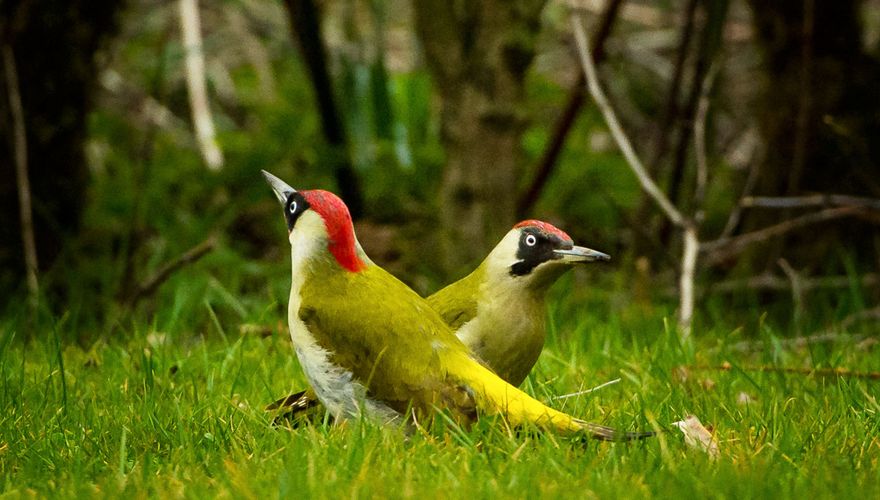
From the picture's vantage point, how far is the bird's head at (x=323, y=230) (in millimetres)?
3463

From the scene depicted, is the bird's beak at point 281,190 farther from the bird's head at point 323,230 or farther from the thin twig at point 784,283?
the thin twig at point 784,283

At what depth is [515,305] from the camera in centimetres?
381

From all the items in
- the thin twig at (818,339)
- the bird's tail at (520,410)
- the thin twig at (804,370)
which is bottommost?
the thin twig at (818,339)

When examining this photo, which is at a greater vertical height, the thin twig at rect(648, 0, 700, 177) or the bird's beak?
the bird's beak

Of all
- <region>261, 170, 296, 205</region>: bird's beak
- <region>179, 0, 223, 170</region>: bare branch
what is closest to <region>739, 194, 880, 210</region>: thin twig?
<region>261, 170, 296, 205</region>: bird's beak

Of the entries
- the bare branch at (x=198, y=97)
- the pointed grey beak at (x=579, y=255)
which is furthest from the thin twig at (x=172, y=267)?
the bare branch at (x=198, y=97)

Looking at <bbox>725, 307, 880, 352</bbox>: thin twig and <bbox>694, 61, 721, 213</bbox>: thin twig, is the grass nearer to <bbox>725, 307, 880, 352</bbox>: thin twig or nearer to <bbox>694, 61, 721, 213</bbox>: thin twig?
<bbox>725, 307, 880, 352</bbox>: thin twig

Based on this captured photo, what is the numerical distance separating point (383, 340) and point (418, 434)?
0.27 metres

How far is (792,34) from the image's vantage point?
6.94 meters

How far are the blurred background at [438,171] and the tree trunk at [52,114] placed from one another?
1 cm

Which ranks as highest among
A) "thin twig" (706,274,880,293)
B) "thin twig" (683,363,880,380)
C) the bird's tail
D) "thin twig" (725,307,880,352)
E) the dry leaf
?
the bird's tail

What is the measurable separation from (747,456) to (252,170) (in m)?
5.10

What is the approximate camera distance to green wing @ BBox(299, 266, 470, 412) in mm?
3328

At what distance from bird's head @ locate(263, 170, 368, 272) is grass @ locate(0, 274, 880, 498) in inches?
18.8
